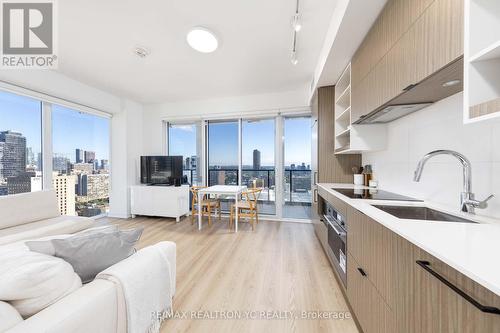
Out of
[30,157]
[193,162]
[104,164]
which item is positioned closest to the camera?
[30,157]

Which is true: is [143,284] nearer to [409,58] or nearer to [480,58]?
[480,58]

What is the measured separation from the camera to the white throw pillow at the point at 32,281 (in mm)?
657

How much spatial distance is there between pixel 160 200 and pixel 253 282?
2996 millimetres

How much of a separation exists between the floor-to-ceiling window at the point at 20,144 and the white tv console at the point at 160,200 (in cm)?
153

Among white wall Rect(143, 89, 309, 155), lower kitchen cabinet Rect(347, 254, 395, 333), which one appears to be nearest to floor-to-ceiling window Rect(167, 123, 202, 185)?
white wall Rect(143, 89, 309, 155)

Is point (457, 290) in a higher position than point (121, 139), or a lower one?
lower

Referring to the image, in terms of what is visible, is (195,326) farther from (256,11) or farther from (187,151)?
(187,151)

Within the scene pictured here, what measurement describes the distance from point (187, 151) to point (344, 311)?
4.29 metres

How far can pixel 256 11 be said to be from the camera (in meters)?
1.89

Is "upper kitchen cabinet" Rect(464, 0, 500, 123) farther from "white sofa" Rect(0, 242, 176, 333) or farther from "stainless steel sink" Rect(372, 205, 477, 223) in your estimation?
"white sofa" Rect(0, 242, 176, 333)

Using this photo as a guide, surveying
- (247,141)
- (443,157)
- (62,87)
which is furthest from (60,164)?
(443,157)

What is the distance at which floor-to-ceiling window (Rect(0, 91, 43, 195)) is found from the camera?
2.72 meters

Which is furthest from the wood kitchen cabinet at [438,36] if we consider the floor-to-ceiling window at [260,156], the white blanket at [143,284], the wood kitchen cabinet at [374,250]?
the floor-to-ceiling window at [260,156]

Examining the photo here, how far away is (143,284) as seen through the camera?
0.98m
